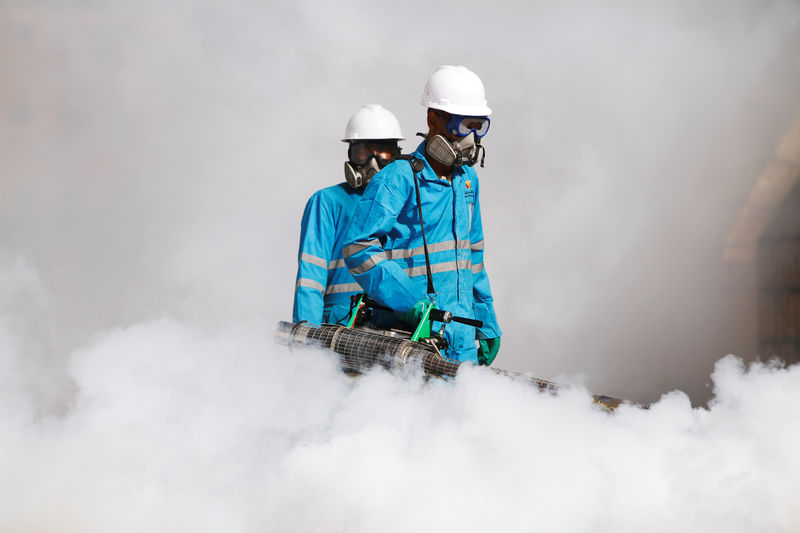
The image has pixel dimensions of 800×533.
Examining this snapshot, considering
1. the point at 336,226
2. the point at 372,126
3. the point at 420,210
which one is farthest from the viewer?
the point at 372,126

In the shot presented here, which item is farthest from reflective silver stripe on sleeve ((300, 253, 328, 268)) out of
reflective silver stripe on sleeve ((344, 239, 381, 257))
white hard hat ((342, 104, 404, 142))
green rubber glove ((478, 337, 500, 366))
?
reflective silver stripe on sleeve ((344, 239, 381, 257))

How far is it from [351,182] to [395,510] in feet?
9.79

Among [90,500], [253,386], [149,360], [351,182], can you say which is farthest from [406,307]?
[351,182]

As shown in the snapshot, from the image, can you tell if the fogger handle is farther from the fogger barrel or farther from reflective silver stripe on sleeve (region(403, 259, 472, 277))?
reflective silver stripe on sleeve (region(403, 259, 472, 277))

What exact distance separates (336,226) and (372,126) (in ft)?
2.18

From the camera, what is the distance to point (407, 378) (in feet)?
12.1

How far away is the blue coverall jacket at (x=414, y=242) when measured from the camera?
13.2 ft

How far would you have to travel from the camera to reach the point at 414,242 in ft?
13.9

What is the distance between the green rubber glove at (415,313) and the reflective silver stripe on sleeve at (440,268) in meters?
0.18

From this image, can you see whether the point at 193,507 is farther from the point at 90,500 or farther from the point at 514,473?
the point at 514,473

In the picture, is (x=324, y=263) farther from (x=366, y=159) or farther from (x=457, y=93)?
(x=457, y=93)

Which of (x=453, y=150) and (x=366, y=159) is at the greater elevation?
(x=366, y=159)

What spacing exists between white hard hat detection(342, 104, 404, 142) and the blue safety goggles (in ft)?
→ 5.34

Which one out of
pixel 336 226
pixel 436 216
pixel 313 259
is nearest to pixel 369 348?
pixel 436 216
